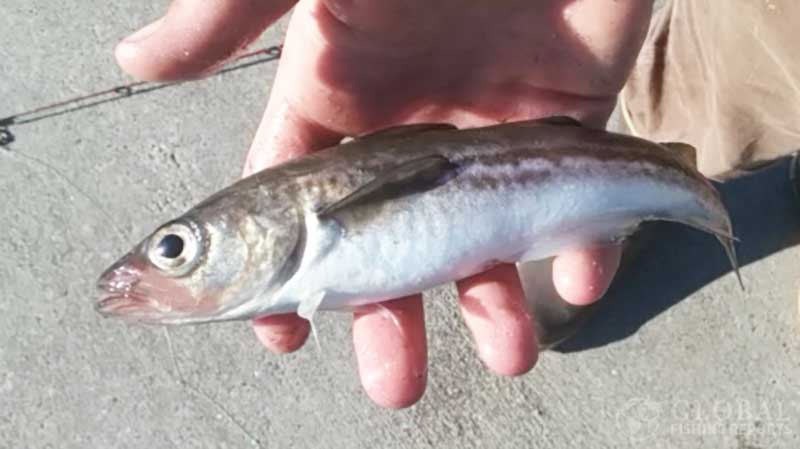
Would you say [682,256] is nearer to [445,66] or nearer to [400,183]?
[445,66]

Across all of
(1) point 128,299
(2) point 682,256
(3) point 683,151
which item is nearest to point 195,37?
(1) point 128,299

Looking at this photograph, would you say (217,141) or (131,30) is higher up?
(131,30)

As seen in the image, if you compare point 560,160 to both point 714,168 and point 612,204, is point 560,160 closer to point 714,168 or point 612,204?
point 612,204

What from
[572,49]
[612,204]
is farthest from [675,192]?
[572,49]

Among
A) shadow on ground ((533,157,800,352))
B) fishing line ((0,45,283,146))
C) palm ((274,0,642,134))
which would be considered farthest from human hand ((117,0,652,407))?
fishing line ((0,45,283,146))

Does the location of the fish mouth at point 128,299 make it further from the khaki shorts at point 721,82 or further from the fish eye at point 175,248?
the khaki shorts at point 721,82

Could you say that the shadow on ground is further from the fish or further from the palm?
the fish
